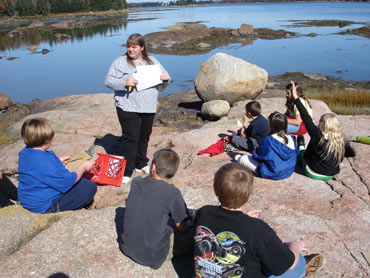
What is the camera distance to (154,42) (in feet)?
104

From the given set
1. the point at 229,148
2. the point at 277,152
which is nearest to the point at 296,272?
the point at 277,152

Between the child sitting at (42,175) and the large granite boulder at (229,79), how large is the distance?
7766 millimetres

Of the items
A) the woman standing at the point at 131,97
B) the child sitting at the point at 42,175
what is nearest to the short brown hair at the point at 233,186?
the child sitting at the point at 42,175

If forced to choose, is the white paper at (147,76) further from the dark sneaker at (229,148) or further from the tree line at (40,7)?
the tree line at (40,7)

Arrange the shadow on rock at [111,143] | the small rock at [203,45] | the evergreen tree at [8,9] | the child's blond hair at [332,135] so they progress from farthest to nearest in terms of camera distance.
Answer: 1. the evergreen tree at [8,9]
2. the small rock at [203,45]
3. the shadow on rock at [111,143]
4. the child's blond hair at [332,135]

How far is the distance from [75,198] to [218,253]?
Answer: 2042 millimetres

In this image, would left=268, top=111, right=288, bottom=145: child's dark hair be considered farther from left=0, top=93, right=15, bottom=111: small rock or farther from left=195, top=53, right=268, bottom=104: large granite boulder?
left=0, top=93, right=15, bottom=111: small rock

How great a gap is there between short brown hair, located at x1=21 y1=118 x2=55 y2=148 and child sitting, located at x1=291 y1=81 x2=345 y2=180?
9.99 ft

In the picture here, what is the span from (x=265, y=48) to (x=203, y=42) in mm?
6287

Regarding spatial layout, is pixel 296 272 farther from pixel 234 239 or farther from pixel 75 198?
pixel 75 198

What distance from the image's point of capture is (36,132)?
3285mm

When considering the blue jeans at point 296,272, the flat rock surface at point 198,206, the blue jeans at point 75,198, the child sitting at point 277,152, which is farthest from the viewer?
the child sitting at point 277,152

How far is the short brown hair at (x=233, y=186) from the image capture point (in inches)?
92.0

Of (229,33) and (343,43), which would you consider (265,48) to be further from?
(229,33)
